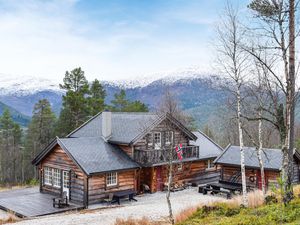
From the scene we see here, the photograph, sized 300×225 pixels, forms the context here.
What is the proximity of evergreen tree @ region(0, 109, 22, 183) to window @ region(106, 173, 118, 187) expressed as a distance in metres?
31.7

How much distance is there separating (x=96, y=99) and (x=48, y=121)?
7068mm

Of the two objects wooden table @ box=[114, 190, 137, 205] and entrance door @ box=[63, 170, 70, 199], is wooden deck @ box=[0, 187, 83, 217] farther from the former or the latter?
wooden table @ box=[114, 190, 137, 205]

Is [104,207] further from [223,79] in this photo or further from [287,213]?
[287,213]

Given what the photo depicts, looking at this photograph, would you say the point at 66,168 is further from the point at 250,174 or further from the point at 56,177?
the point at 250,174

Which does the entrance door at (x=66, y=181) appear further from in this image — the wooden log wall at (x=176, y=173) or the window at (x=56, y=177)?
the wooden log wall at (x=176, y=173)

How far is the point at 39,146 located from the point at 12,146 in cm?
846

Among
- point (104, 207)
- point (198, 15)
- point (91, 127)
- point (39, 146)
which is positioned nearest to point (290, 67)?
point (198, 15)

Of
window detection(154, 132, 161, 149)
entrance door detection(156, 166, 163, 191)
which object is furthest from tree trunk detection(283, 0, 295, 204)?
window detection(154, 132, 161, 149)

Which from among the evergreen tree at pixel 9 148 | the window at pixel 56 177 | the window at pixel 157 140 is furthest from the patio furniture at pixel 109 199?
the evergreen tree at pixel 9 148

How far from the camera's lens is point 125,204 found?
2312 cm

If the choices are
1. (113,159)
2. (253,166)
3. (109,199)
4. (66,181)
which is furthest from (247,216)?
(66,181)

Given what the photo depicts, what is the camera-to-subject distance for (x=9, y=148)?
53.7m

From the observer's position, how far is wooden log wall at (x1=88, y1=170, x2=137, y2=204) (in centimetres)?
2281

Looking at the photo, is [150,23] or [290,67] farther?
[150,23]
